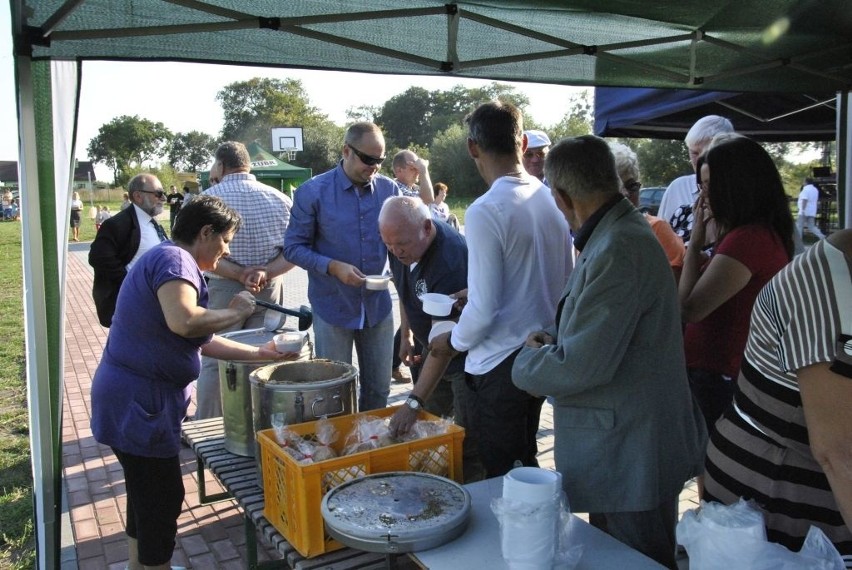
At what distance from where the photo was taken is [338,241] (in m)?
3.46

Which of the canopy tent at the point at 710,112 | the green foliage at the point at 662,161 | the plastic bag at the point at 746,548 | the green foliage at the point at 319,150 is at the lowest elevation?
the plastic bag at the point at 746,548

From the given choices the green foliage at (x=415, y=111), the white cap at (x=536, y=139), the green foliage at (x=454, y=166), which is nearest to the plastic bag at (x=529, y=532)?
the white cap at (x=536, y=139)

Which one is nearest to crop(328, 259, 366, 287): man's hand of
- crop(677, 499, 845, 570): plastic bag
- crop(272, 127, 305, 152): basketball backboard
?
crop(677, 499, 845, 570): plastic bag

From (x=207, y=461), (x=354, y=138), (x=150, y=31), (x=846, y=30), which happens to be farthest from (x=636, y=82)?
(x=207, y=461)

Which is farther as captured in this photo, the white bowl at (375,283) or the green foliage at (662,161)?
the green foliage at (662,161)

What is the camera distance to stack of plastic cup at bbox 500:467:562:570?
52.5 inches

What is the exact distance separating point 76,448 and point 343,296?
2423mm

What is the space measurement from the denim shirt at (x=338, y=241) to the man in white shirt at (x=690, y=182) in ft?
4.93

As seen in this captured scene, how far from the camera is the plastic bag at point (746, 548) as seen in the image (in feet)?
3.88

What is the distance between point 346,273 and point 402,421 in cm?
117

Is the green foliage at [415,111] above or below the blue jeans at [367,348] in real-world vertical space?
above

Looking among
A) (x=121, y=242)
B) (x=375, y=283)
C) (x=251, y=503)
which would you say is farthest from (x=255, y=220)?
(x=251, y=503)

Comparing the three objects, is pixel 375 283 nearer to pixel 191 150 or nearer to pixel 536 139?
pixel 536 139

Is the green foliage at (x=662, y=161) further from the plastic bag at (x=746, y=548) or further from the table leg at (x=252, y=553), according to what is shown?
the plastic bag at (x=746, y=548)
